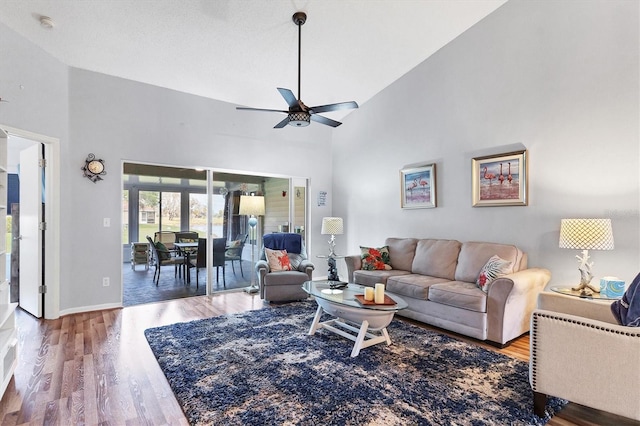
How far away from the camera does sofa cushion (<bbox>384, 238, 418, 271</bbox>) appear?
4.66 metres

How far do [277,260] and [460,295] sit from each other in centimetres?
260

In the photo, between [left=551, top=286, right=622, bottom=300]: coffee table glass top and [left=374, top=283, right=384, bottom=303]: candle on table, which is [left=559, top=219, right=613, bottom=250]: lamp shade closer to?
[left=551, top=286, right=622, bottom=300]: coffee table glass top

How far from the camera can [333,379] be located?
2434 mm

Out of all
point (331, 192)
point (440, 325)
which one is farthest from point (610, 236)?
point (331, 192)

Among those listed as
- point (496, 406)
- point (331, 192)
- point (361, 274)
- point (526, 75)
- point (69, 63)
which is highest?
point (69, 63)

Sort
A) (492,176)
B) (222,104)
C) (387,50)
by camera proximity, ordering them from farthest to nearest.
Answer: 1. (222,104)
2. (387,50)
3. (492,176)

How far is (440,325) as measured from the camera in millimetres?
3541

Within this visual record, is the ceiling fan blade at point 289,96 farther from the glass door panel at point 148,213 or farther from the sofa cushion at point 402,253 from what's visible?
the glass door panel at point 148,213

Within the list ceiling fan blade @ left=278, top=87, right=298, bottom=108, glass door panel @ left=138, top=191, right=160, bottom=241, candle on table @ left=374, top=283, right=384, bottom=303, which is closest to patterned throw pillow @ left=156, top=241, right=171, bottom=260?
glass door panel @ left=138, top=191, right=160, bottom=241

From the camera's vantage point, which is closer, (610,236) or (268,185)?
(610,236)

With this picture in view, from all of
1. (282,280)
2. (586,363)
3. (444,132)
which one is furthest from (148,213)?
(586,363)

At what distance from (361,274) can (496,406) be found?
2462mm

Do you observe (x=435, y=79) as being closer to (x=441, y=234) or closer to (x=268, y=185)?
(x=441, y=234)

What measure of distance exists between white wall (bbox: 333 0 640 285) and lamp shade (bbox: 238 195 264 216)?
2.21 metres
